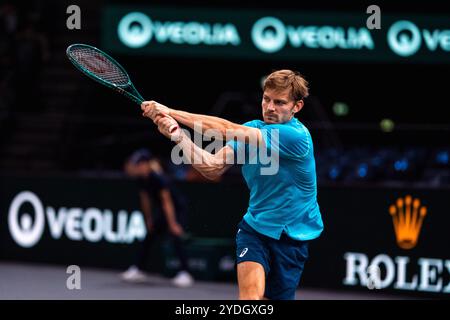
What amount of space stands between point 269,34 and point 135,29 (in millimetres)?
2103

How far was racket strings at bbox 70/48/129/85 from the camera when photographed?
21.9ft

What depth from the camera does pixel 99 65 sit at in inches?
267

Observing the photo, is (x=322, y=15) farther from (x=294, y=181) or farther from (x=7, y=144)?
(x=294, y=181)

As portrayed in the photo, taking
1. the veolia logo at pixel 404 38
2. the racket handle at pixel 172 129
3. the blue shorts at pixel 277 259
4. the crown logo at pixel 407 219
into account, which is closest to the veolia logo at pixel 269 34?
the veolia logo at pixel 404 38

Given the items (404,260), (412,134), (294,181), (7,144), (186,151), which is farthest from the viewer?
(7,144)

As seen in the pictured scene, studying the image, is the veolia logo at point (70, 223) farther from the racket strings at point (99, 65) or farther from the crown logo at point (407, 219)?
the racket strings at point (99, 65)

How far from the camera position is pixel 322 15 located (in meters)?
14.3

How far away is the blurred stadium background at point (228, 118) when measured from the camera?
36.9 ft

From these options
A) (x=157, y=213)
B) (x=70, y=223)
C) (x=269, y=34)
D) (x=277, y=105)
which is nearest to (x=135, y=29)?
(x=269, y=34)

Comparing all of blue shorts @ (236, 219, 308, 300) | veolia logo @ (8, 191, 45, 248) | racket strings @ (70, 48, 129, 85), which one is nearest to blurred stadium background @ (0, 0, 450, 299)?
veolia logo @ (8, 191, 45, 248)

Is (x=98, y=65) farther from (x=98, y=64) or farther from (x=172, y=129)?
(x=172, y=129)

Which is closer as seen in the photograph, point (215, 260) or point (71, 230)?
point (215, 260)
